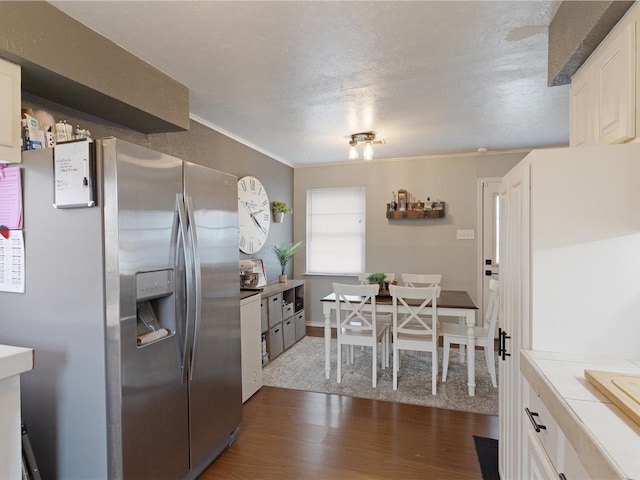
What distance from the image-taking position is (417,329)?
10.5 feet

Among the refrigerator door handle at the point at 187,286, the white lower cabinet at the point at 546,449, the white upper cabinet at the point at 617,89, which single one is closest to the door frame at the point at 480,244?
the white upper cabinet at the point at 617,89

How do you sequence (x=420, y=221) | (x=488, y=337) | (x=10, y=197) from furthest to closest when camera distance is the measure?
1. (x=420, y=221)
2. (x=488, y=337)
3. (x=10, y=197)

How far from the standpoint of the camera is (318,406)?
2.77 metres

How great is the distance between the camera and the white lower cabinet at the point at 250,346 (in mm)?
2816

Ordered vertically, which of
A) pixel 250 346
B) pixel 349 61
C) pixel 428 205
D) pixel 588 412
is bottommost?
pixel 250 346

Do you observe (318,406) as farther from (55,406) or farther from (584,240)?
(584,240)

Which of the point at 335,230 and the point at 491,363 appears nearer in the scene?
the point at 491,363

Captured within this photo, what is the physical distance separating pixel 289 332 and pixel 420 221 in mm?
2381

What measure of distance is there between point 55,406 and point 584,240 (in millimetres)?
2269

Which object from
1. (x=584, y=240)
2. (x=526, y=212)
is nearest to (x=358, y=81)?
(x=526, y=212)

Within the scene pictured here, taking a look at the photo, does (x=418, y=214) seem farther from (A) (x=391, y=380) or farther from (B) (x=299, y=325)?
(A) (x=391, y=380)

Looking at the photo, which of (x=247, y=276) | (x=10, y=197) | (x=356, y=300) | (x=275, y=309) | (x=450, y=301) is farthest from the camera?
(x=275, y=309)

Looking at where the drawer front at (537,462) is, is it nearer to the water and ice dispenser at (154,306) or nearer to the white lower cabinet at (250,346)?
Result: the water and ice dispenser at (154,306)

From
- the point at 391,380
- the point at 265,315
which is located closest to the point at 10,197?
the point at 265,315
